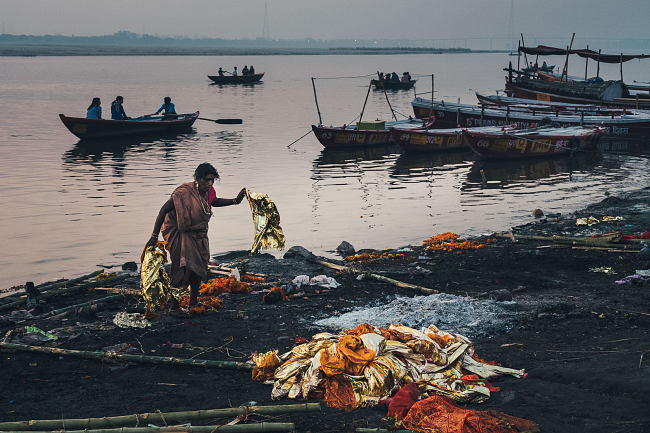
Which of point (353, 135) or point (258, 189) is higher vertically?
point (353, 135)

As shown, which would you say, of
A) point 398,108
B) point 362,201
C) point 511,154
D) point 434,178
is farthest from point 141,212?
point 398,108

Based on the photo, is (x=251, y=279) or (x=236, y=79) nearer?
(x=251, y=279)

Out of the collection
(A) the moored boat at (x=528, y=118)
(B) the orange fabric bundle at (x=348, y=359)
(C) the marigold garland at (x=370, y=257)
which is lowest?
(C) the marigold garland at (x=370, y=257)

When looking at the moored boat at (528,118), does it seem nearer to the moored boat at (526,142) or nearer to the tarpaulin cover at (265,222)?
the moored boat at (526,142)

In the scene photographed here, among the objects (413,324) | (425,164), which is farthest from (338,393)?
(425,164)

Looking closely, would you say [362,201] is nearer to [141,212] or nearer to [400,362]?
[141,212]

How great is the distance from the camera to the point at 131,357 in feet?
20.2

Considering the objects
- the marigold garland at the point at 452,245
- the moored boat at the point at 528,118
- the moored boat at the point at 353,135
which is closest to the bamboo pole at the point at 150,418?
the marigold garland at the point at 452,245

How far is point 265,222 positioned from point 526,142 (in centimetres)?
1628

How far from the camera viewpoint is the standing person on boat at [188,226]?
7176 mm

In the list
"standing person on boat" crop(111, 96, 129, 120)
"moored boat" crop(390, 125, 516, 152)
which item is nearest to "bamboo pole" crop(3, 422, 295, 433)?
"moored boat" crop(390, 125, 516, 152)

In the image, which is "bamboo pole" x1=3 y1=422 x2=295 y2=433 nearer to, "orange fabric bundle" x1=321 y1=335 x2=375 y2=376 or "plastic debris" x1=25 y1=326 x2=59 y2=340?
"orange fabric bundle" x1=321 y1=335 x2=375 y2=376

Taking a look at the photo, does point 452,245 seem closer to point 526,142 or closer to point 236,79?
point 526,142

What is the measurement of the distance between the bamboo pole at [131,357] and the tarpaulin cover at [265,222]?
104 inches
